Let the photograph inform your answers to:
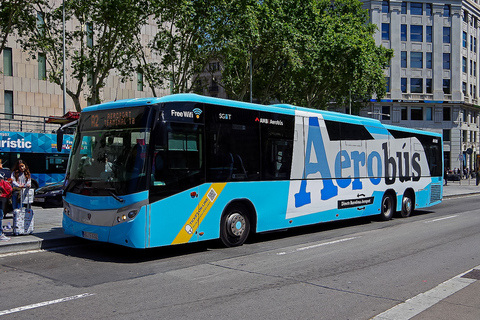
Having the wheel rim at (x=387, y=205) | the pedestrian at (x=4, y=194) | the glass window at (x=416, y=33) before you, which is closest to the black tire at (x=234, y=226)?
the pedestrian at (x=4, y=194)

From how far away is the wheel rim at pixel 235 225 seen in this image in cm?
993

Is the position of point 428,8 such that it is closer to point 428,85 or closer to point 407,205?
point 428,85

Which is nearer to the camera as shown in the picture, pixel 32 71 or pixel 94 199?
pixel 94 199

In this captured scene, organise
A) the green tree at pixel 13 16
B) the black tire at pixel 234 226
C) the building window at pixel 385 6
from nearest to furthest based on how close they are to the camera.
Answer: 1. the black tire at pixel 234 226
2. the green tree at pixel 13 16
3. the building window at pixel 385 6

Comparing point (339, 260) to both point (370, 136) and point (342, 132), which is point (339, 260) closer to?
point (342, 132)

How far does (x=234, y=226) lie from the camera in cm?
1002

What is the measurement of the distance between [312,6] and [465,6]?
151ft

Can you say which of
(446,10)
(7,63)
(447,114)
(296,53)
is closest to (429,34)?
(446,10)

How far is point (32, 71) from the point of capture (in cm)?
3503

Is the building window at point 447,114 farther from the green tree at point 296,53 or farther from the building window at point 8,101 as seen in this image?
the building window at point 8,101

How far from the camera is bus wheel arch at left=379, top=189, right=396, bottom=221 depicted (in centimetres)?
1530

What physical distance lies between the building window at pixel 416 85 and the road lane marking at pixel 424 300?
60.6m

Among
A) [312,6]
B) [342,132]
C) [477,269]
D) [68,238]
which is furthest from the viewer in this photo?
[312,6]

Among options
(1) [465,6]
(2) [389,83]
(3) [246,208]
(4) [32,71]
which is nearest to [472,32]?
(1) [465,6]
